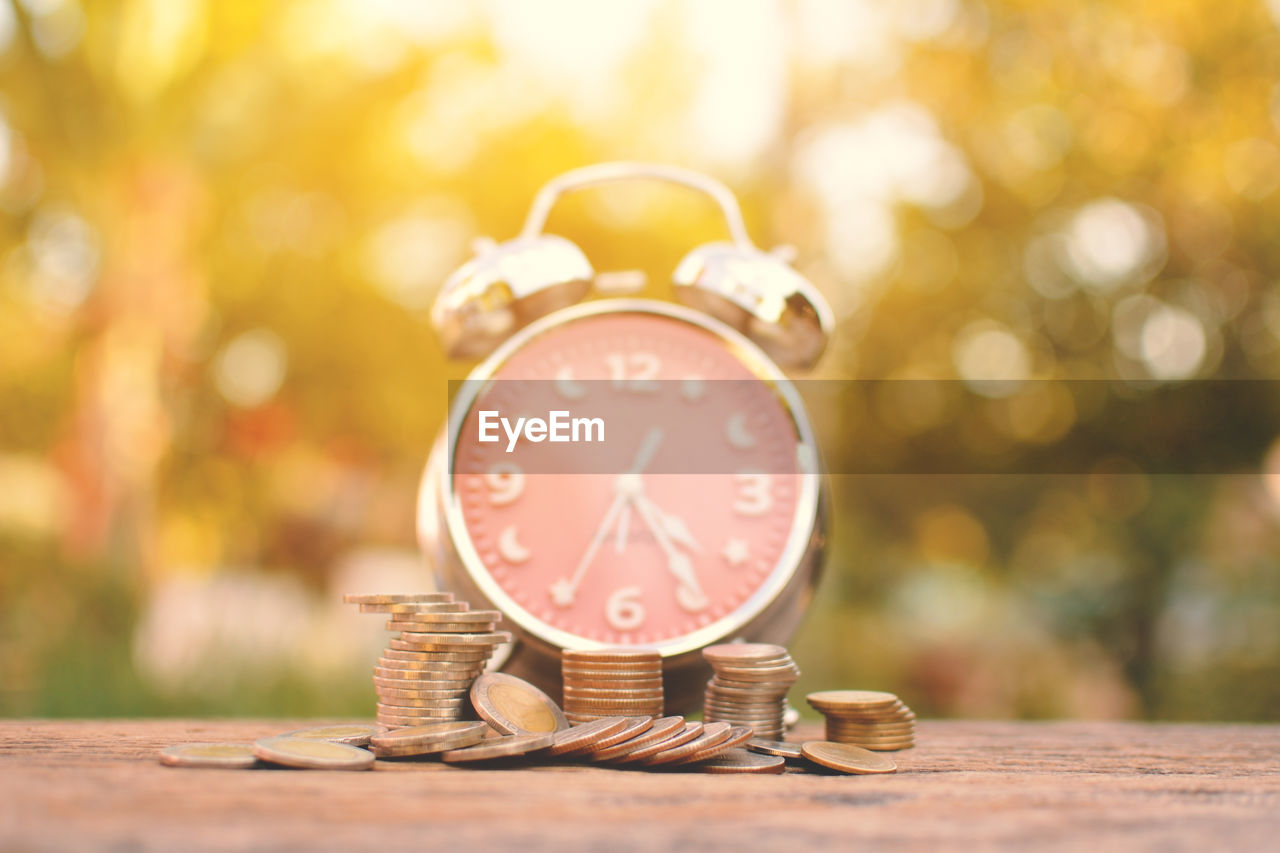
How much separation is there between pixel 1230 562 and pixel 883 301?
9.13 ft

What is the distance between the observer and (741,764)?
1.07 metres

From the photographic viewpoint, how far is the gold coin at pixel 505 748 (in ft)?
3.33

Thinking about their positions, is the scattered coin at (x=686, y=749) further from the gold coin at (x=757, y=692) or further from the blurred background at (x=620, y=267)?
the blurred background at (x=620, y=267)

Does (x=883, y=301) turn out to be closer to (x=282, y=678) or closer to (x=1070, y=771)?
(x=282, y=678)

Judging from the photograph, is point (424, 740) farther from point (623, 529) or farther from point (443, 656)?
point (623, 529)

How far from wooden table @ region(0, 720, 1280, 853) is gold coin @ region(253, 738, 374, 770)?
23mm

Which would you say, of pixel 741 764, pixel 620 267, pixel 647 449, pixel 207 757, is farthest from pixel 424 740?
pixel 620 267

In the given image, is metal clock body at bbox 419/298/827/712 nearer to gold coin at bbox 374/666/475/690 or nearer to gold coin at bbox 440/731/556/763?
gold coin at bbox 374/666/475/690

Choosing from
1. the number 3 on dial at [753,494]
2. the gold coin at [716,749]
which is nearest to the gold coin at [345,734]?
the gold coin at [716,749]

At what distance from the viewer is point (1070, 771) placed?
110 cm

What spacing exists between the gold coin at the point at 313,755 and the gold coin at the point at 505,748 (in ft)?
0.29

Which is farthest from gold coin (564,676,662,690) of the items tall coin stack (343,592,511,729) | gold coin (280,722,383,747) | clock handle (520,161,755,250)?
clock handle (520,161,755,250)

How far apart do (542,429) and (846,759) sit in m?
0.60

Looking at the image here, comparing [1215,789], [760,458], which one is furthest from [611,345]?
[1215,789]
